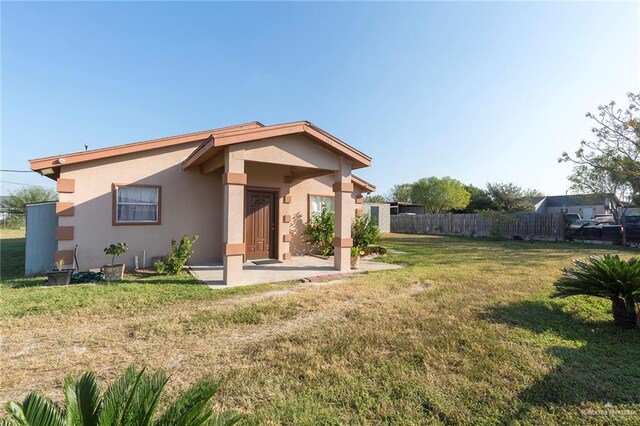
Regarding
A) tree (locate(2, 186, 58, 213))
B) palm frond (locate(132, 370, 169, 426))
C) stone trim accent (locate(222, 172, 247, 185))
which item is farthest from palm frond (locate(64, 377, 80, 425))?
tree (locate(2, 186, 58, 213))

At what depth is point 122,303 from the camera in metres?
5.21

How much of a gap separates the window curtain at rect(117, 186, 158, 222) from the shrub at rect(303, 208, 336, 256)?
16.5 ft

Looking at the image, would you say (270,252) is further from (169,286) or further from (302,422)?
(302,422)

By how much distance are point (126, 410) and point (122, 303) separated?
4.43 meters

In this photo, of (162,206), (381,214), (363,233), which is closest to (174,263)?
(162,206)

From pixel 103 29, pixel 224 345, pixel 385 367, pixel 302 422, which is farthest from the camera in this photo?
pixel 103 29

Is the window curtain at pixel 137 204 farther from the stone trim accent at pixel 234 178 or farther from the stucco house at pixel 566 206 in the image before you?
the stucco house at pixel 566 206

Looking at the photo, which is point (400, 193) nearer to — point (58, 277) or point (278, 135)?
point (278, 135)

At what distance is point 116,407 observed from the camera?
5.40ft

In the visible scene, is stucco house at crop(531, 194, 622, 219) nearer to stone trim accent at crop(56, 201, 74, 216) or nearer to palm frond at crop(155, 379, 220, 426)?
palm frond at crop(155, 379, 220, 426)

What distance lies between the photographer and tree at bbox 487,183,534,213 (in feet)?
93.5

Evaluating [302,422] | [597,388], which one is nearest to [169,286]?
[302,422]

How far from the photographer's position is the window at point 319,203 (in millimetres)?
11250

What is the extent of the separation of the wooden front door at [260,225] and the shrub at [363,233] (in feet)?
10.6
